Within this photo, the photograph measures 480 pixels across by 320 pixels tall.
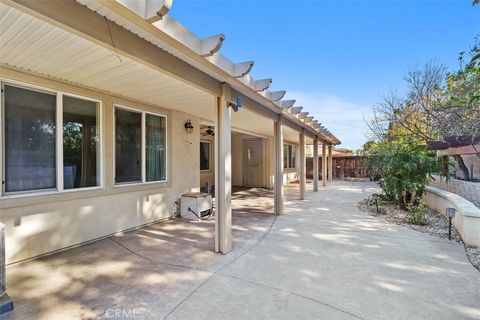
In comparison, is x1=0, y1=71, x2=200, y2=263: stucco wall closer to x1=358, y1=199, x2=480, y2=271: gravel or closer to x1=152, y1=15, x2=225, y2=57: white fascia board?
x1=152, y1=15, x2=225, y2=57: white fascia board

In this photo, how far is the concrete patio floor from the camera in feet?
7.74

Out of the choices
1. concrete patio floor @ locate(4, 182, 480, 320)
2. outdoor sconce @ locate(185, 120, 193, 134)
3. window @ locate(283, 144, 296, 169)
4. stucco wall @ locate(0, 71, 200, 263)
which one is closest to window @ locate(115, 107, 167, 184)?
stucco wall @ locate(0, 71, 200, 263)

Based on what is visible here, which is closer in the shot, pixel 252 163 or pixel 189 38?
pixel 189 38

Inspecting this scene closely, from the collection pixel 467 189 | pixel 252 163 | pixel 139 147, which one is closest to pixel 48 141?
pixel 139 147

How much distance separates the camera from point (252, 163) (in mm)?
12523

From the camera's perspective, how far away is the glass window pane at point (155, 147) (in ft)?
17.9

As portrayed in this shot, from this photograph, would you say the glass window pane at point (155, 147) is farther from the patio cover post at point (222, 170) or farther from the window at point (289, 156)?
the window at point (289, 156)

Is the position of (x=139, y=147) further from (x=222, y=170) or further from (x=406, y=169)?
(x=406, y=169)

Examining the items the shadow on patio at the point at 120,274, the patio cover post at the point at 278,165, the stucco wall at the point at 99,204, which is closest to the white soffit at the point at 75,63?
the stucco wall at the point at 99,204

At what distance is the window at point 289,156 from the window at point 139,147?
31.8 feet

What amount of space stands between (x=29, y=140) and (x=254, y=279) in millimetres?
3685

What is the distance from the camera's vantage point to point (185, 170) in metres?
6.46

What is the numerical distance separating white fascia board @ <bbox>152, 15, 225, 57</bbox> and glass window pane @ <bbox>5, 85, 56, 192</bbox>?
2637mm

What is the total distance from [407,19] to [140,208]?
927cm
